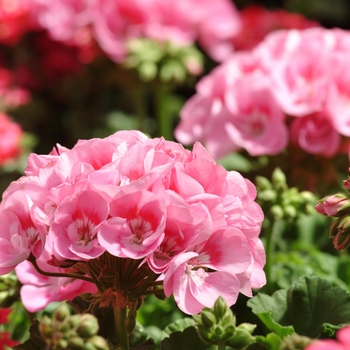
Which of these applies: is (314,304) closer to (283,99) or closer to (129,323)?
(129,323)

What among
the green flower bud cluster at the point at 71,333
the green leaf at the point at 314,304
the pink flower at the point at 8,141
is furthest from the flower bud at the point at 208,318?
the pink flower at the point at 8,141

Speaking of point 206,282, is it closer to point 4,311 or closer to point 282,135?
point 4,311

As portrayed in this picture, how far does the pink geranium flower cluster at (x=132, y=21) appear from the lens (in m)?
2.16

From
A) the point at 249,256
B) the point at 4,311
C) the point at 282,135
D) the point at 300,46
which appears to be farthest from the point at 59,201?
the point at 300,46

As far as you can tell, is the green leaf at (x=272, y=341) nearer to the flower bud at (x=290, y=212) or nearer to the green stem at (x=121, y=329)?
the green stem at (x=121, y=329)

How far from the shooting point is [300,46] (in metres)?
1.60

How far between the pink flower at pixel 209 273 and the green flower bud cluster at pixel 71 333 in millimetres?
106

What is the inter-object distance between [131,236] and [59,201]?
88mm

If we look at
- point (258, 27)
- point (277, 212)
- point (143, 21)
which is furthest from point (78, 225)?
point (258, 27)

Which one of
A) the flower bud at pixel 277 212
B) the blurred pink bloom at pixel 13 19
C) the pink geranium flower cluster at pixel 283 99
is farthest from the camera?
the blurred pink bloom at pixel 13 19

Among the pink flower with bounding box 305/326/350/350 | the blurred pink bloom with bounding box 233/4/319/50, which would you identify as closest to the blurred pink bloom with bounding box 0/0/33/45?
the blurred pink bloom with bounding box 233/4/319/50

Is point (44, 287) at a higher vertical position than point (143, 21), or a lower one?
higher

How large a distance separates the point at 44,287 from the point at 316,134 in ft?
2.39

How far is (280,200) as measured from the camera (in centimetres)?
121
